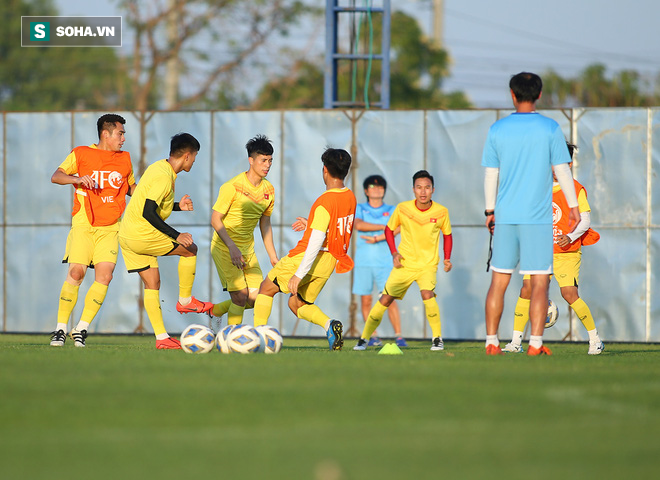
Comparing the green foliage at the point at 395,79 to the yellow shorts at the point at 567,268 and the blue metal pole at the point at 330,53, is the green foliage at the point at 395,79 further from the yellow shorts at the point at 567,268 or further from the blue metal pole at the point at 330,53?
the yellow shorts at the point at 567,268

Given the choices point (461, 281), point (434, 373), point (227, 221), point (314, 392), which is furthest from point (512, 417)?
point (461, 281)

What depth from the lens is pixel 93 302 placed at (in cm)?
966

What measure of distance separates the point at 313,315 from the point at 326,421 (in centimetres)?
459

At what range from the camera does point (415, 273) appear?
10.5 metres

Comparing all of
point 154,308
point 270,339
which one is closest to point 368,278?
point 154,308

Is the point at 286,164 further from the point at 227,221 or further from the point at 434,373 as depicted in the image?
the point at 434,373

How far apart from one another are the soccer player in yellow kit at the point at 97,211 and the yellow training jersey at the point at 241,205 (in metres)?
1.00

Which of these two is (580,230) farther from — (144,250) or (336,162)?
(144,250)

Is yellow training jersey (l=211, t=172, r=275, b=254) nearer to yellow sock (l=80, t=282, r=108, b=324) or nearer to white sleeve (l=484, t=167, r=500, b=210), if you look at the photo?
yellow sock (l=80, t=282, r=108, b=324)

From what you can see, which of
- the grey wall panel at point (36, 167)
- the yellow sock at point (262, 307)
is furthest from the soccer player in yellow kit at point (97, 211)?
the grey wall panel at point (36, 167)

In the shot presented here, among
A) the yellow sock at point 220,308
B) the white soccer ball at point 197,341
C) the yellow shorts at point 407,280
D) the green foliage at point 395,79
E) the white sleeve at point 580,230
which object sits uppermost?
the green foliage at point 395,79

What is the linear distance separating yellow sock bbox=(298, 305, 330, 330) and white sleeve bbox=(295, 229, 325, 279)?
1.77 ft

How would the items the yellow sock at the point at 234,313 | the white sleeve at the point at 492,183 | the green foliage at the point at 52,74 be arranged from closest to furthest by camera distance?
the white sleeve at the point at 492,183
the yellow sock at the point at 234,313
the green foliage at the point at 52,74

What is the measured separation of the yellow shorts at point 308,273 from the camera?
906cm
